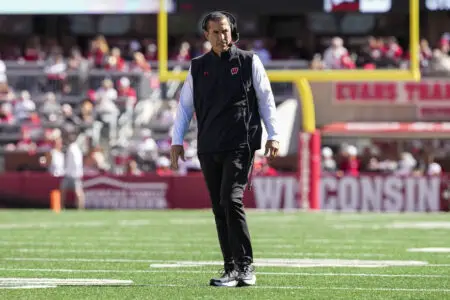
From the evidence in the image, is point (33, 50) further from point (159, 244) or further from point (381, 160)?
point (159, 244)

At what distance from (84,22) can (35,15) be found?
124 cm

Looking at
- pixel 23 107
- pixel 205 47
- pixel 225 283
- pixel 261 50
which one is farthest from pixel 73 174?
pixel 225 283

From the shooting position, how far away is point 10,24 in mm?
34219

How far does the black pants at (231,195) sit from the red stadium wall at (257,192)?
15668 millimetres

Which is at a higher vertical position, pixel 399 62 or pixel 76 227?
pixel 399 62

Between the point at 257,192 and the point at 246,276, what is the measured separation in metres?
16.0

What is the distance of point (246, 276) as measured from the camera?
25.4 ft

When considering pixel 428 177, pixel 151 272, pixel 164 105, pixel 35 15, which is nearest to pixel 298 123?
pixel 164 105

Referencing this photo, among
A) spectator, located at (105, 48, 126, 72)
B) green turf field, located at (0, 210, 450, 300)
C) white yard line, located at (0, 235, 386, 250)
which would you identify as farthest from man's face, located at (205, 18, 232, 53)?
spectator, located at (105, 48, 126, 72)

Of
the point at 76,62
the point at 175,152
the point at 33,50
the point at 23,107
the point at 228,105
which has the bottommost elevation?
the point at 175,152

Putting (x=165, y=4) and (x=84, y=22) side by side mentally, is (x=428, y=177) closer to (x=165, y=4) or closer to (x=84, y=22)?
(x=165, y=4)

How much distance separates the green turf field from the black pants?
253mm

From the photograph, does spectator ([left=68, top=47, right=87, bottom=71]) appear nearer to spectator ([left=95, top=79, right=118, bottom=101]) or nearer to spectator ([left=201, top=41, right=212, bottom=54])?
spectator ([left=95, top=79, right=118, bottom=101])

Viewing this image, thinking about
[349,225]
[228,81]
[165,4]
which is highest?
[165,4]
